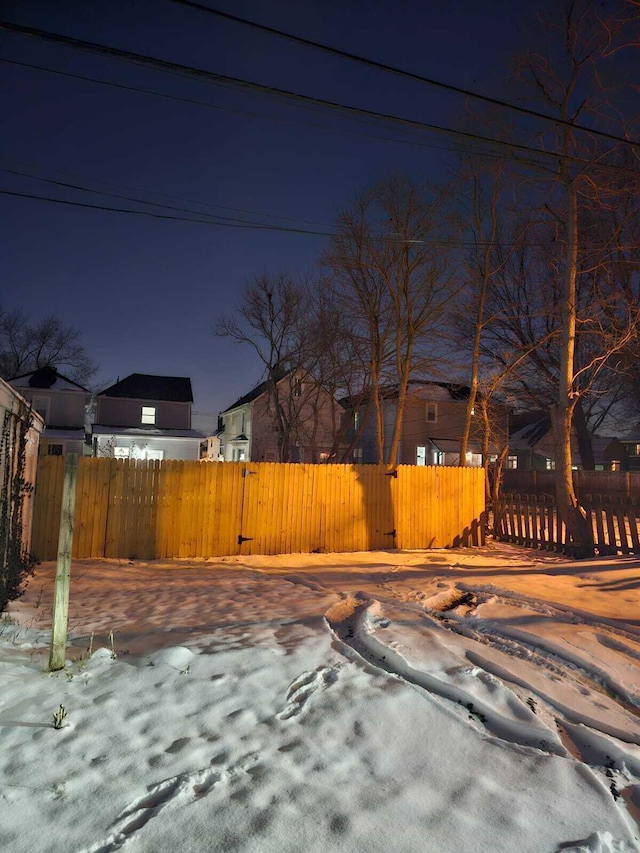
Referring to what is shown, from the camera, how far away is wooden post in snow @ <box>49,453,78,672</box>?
4.05 metres

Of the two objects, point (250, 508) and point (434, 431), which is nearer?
point (250, 508)

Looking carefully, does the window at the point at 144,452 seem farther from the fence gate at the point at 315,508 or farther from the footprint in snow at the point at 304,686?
the footprint in snow at the point at 304,686

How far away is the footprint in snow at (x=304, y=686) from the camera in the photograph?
3549 mm

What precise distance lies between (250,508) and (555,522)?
7.27m

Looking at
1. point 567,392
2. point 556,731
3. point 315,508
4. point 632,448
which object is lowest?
point 556,731

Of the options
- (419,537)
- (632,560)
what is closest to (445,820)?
(632,560)

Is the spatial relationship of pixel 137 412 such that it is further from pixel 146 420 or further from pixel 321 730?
pixel 321 730

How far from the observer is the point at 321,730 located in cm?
330

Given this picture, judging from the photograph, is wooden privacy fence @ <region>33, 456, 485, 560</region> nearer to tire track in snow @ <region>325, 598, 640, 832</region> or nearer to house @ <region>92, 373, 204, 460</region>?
tire track in snow @ <region>325, 598, 640, 832</region>

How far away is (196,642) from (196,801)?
2185mm

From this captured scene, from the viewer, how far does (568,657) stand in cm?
483

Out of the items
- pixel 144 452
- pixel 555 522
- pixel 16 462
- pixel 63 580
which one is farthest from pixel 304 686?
pixel 144 452

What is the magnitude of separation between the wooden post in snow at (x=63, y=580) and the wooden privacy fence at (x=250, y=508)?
19.9ft

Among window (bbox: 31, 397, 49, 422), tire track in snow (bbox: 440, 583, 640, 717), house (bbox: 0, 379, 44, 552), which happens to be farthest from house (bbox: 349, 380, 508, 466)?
tire track in snow (bbox: 440, 583, 640, 717)
